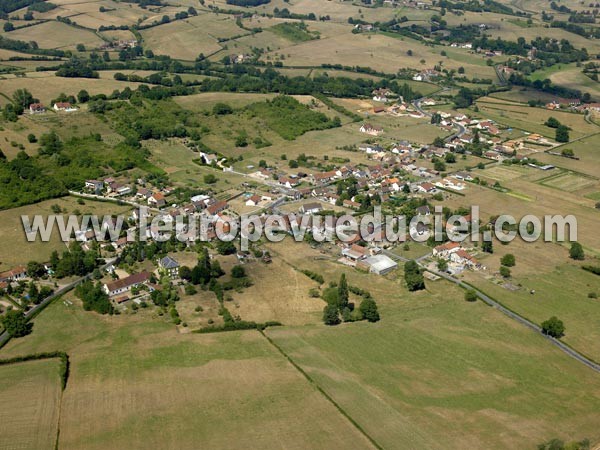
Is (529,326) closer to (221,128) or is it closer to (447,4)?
(221,128)

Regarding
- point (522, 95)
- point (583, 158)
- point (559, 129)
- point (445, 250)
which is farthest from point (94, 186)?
point (522, 95)

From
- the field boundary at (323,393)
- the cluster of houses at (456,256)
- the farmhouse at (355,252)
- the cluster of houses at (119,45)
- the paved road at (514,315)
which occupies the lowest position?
the paved road at (514,315)

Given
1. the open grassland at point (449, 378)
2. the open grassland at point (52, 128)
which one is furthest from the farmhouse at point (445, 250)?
the open grassland at point (52, 128)

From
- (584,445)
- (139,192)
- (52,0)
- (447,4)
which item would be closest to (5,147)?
(139,192)

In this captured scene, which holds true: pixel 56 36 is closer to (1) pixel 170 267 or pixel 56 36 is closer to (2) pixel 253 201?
(2) pixel 253 201

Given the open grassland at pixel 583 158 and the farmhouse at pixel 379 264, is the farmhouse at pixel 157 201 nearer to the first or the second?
the farmhouse at pixel 379 264

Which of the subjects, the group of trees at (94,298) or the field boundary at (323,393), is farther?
the group of trees at (94,298)
